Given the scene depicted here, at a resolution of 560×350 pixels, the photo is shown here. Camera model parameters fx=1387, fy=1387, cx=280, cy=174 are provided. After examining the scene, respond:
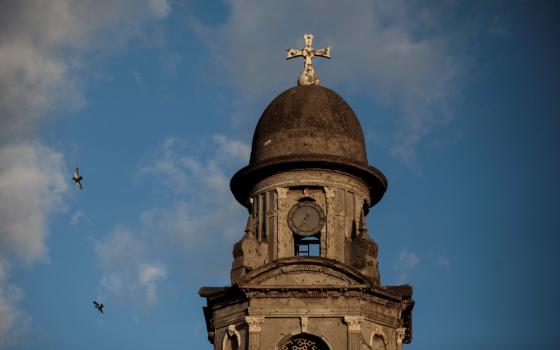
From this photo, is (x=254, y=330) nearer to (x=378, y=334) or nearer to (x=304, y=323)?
(x=304, y=323)

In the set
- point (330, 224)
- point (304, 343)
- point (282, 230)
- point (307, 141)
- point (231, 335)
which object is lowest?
point (304, 343)

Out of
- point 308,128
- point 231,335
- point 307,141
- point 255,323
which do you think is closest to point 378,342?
point 255,323

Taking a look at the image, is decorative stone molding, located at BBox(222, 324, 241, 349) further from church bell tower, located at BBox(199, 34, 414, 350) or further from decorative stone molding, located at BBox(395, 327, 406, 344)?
decorative stone molding, located at BBox(395, 327, 406, 344)

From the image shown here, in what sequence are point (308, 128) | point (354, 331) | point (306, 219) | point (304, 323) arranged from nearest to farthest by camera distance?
1. point (354, 331)
2. point (304, 323)
3. point (306, 219)
4. point (308, 128)

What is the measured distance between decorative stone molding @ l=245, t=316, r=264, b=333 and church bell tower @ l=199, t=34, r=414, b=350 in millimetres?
33

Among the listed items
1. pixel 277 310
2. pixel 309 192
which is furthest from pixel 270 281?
pixel 309 192

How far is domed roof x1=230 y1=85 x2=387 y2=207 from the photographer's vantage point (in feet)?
160

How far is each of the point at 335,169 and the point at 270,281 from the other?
5047mm

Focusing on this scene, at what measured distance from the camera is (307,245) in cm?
4906

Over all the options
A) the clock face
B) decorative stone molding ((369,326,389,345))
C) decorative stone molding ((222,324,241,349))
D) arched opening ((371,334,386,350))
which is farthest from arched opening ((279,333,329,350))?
the clock face

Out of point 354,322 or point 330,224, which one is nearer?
point 354,322

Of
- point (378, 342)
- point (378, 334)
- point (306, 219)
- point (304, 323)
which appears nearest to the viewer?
point (304, 323)

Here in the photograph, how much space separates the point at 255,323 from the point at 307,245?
4258 millimetres

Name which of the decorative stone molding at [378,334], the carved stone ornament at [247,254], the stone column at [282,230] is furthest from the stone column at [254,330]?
the decorative stone molding at [378,334]
